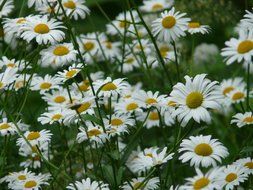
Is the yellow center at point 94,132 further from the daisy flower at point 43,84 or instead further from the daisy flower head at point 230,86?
the daisy flower head at point 230,86

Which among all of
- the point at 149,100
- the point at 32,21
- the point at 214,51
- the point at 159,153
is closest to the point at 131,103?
the point at 149,100

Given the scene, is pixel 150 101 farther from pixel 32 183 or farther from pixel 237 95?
pixel 237 95

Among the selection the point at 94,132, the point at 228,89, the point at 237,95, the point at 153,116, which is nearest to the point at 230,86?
the point at 228,89

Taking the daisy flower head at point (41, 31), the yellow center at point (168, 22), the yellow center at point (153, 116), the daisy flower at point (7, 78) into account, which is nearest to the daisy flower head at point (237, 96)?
the yellow center at point (153, 116)

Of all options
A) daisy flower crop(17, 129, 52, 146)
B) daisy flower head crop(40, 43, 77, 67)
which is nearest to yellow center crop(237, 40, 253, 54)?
daisy flower head crop(40, 43, 77, 67)

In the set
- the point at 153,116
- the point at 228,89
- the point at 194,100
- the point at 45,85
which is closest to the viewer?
the point at 194,100

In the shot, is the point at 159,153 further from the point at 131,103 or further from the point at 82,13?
the point at 82,13

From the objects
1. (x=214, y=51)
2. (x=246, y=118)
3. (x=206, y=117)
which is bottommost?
(x=214, y=51)
